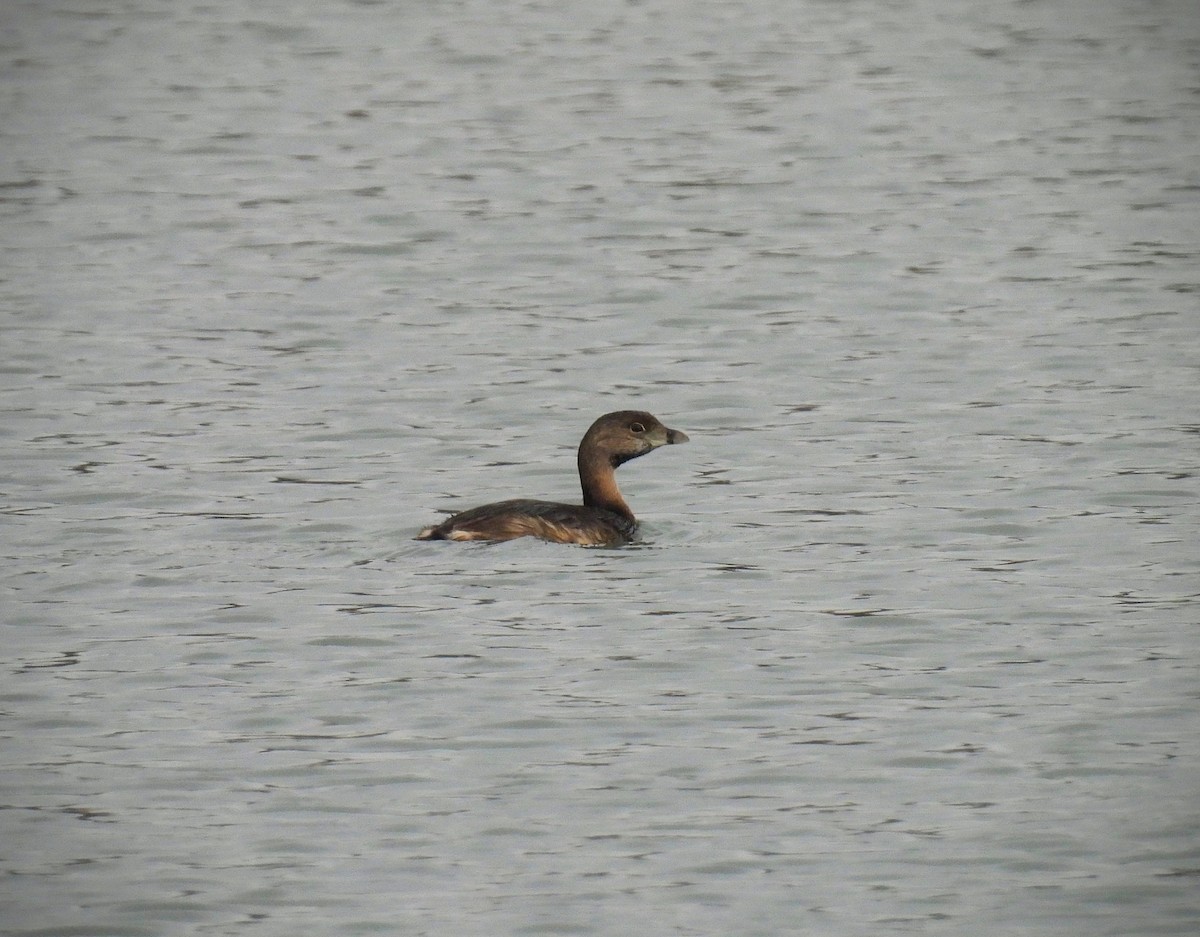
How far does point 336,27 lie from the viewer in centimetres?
3359

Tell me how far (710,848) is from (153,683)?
10.6 ft

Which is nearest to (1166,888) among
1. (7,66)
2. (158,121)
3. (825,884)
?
(825,884)

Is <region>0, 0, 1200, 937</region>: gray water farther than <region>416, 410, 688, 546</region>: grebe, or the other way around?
<region>416, 410, 688, 546</region>: grebe

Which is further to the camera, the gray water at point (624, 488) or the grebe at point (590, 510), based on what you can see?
the grebe at point (590, 510)

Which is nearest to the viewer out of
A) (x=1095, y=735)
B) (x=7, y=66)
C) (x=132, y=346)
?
(x=1095, y=735)

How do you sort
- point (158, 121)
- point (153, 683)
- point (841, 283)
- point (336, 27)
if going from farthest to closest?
point (336, 27) → point (158, 121) → point (841, 283) → point (153, 683)

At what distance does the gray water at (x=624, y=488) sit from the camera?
8.59 metres

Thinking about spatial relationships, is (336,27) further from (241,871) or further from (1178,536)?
(241,871)

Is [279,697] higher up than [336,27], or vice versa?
[336,27]

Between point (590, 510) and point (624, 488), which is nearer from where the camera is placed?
point (590, 510)

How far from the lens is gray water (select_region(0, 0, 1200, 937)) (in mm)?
8594

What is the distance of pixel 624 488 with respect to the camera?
1512 centimetres

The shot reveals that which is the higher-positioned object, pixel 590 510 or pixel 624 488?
pixel 590 510

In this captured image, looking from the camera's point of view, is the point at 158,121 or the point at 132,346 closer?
the point at 132,346
